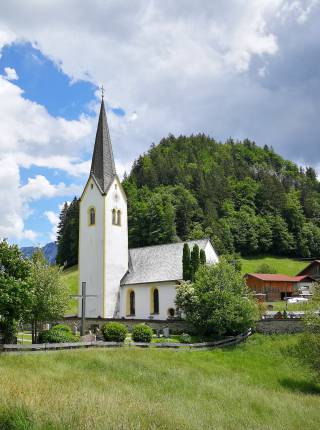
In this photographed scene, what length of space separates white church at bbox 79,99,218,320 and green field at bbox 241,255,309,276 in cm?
4876

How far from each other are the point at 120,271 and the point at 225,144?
13574 centimetres

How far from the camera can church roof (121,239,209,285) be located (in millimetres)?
48688

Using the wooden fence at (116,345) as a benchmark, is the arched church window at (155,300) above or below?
above

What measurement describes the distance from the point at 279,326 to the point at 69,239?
78.1 m

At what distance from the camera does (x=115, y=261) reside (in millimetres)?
51312

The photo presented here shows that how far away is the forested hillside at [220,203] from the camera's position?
106562mm

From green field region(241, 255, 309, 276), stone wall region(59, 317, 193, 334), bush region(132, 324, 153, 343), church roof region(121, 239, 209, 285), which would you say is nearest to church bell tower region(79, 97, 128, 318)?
church roof region(121, 239, 209, 285)

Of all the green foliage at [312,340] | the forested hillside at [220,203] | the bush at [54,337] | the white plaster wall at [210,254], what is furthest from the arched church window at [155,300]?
the forested hillside at [220,203]

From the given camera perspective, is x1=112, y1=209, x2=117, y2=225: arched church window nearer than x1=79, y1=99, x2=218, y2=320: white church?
No

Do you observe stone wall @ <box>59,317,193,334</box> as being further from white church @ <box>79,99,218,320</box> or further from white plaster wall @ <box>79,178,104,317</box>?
white plaster wall @ <box>79,178,104,317</box>

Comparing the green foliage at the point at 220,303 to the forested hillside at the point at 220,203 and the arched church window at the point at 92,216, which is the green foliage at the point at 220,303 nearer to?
the arched church window at the point at 92,216

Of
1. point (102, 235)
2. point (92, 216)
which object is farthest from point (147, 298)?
point (92, 216)

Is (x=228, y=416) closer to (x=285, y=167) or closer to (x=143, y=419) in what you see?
(x=143, y=419)

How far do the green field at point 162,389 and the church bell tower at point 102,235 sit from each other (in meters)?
18.6
